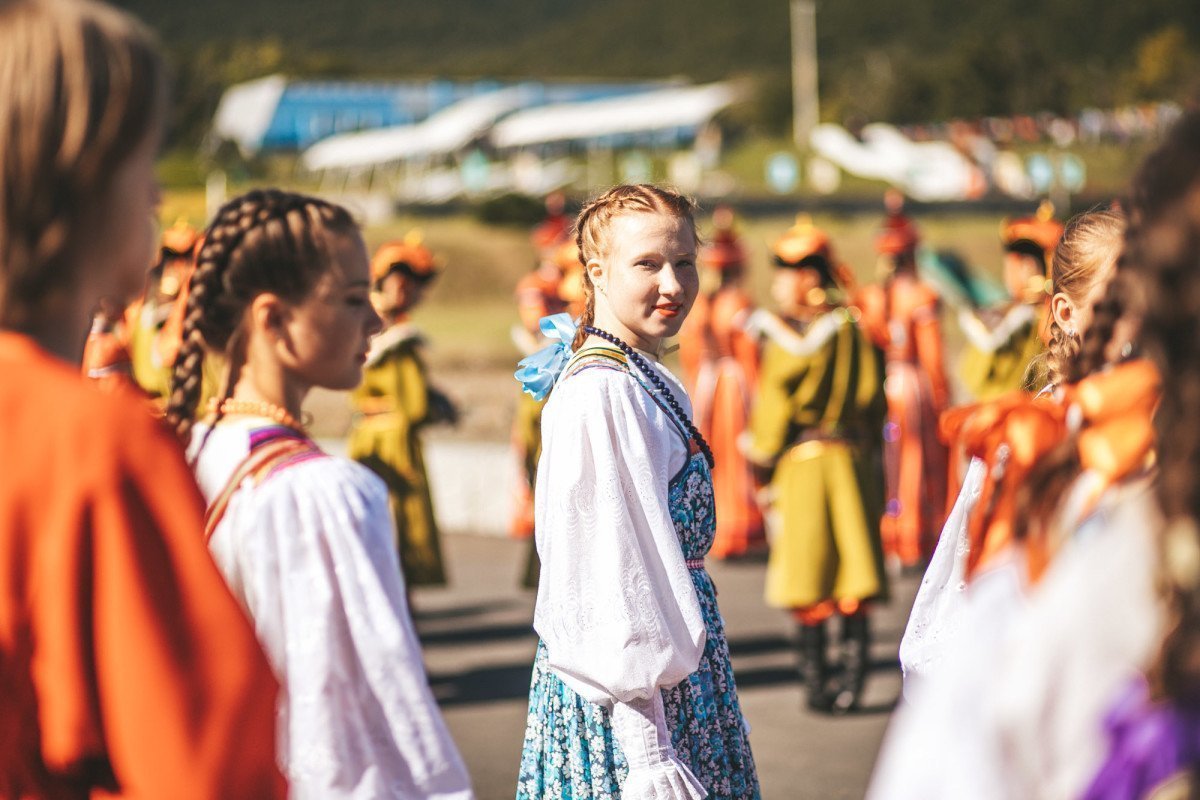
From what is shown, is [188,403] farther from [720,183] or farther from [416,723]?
[720,183]

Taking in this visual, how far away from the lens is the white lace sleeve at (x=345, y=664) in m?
2.05

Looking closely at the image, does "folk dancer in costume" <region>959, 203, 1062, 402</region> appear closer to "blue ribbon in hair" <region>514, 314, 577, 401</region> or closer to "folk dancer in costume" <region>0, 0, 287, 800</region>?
"blue ribbon in hair" <region>514, 314, 577, 401</region>

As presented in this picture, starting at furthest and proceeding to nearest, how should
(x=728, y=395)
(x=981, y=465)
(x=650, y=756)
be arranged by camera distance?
1. (x=728, y=395)
2. (x=981, y=465)
3. (x=650, y=756)

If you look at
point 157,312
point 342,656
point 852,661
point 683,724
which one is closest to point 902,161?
point 157,312

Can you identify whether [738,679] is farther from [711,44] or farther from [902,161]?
[711,44]

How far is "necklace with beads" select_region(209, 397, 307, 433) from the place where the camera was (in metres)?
2.32

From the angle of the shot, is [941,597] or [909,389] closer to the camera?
[941,597]

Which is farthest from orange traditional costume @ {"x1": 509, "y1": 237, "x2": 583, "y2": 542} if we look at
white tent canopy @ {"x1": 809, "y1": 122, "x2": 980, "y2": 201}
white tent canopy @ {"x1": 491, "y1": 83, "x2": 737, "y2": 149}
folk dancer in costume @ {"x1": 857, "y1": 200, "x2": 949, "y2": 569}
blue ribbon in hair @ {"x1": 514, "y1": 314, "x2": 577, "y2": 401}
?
white tent canopy @ {"x1": 491, "y1": 83, "x2": 737, "y2": 149}

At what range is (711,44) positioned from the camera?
502ft

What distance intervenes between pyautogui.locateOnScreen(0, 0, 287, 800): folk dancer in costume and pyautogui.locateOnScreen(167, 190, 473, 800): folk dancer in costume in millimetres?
513

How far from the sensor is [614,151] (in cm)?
6625

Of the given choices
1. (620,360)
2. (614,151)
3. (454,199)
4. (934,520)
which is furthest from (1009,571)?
(614,151)

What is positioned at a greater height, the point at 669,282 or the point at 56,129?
the point at 56,129

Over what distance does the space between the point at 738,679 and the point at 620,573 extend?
14.4 feet
